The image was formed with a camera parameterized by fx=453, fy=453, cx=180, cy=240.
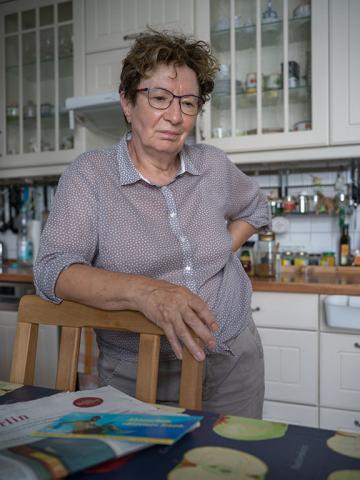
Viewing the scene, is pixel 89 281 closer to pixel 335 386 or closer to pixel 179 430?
pixel 179 430

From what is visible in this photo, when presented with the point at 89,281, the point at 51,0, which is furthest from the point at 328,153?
the point at 51,0

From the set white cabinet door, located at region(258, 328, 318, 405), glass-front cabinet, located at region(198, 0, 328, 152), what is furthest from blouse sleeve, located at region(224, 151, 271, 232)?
glass-front cabinet, located at region(198, 0, 328, 152)

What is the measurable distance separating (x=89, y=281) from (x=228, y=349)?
40 centimetres

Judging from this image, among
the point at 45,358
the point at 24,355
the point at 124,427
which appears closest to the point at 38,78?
the point at 45,358

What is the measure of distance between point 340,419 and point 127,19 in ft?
6.58

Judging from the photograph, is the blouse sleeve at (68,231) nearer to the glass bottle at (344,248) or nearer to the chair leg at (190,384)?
the chair leg at (190,384)

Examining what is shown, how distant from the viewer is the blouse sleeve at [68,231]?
793mm

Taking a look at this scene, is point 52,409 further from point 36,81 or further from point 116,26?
point 36,81

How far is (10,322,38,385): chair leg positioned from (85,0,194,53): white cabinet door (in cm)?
169

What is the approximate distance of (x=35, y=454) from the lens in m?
0.45

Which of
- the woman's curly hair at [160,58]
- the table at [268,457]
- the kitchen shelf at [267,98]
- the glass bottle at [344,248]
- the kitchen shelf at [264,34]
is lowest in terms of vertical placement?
the table at [268,457]

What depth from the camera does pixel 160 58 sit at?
0.95 metres

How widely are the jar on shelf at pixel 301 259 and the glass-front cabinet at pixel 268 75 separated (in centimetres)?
55

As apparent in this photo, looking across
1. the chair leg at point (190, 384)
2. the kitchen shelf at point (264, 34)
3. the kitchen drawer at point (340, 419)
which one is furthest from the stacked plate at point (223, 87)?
the chair leg at point (190, 384)
